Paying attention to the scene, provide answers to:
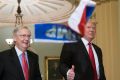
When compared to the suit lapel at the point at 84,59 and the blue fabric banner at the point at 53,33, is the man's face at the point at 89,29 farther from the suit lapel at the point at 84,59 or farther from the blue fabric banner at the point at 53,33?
the blue fabric banner at the point at 53,33

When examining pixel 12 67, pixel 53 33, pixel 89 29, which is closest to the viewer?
pixel 89 29

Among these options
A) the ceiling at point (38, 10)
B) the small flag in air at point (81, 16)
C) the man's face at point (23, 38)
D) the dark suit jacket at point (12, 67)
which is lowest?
the dark suit jacket at point (12, 67)

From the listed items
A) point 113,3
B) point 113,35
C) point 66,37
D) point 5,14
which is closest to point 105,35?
point 113,35

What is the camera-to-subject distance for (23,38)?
9.18ft

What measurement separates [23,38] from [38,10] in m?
8.43

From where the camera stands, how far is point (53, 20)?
11.1m

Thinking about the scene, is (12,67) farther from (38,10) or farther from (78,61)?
(38,10)

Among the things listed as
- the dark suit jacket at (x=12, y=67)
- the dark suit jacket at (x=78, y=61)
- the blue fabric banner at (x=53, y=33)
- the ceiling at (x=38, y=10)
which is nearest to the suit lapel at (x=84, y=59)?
the dark suit jacket at (x=78, y=61)

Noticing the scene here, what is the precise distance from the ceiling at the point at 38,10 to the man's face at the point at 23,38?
288 inches

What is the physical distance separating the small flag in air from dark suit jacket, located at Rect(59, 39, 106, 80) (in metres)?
0.14

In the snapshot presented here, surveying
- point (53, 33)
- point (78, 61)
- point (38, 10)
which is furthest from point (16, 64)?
point (38, 10)

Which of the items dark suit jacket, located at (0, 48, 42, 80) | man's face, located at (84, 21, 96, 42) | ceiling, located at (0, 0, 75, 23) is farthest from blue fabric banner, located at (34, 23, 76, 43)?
man's face, located at (84, 21, 96, 42)

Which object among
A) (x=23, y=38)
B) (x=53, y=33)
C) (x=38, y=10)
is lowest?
(x=53, y=33)

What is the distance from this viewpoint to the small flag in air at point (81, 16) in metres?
2.78
